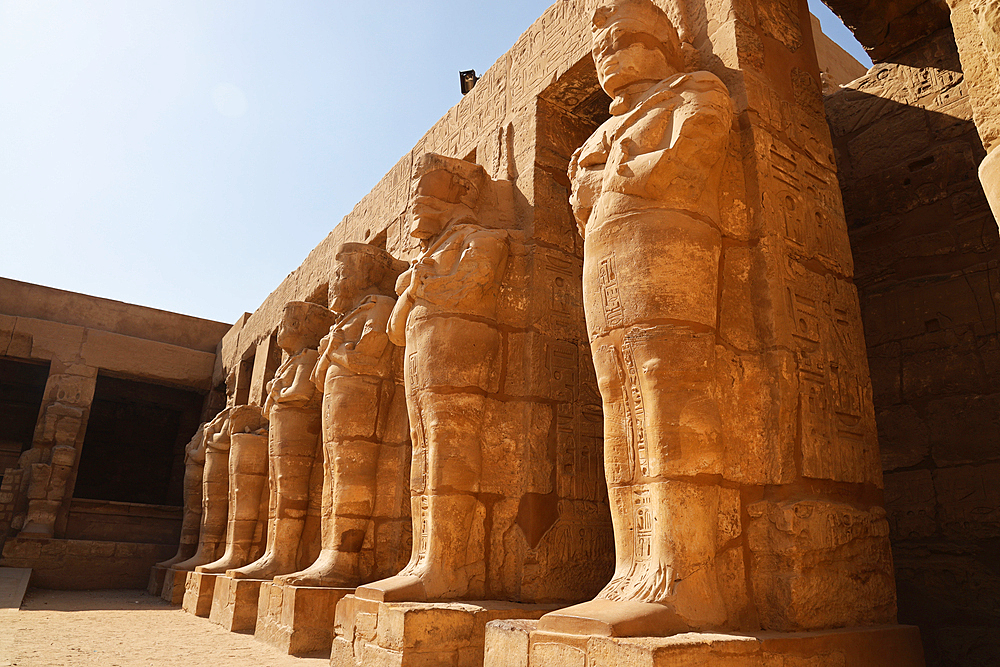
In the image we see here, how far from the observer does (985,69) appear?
74.1 inches

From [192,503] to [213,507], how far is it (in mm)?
1389

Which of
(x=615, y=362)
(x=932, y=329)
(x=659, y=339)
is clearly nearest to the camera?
(x=659, y=339)

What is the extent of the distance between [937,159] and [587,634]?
3.83 m

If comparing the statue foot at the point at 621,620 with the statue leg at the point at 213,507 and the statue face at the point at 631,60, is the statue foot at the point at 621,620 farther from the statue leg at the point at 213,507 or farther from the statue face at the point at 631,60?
the statue leg at the point at 213,507

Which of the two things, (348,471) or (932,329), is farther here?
(348,471)

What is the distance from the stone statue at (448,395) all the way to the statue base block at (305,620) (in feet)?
3.73

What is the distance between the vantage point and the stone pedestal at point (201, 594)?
276 inches

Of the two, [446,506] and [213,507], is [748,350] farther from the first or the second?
[213,507]

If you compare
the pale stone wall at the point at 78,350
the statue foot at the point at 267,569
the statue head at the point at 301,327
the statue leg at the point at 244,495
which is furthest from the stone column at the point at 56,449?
the statue head at the point at 301,327

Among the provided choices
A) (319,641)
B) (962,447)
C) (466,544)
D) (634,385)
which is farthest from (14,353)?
(962,447)

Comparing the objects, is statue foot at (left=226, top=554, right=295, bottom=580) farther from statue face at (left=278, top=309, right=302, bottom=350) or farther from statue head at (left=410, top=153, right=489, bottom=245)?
statue head at (left=410, top=153, right=489, bottom=245)

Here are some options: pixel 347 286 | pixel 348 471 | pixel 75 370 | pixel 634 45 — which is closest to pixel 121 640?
pixel 348 471

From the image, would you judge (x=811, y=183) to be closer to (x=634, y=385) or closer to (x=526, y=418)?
(x=634, y=385)

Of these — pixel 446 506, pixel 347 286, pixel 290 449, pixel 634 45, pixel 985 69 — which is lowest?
pixel 446 506
